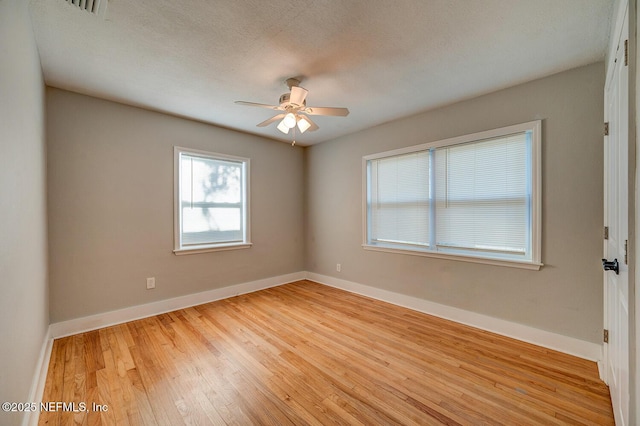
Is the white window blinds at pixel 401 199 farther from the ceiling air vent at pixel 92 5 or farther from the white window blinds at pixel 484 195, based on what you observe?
the ceiling air vent at pixel 92 5

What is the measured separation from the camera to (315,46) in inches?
77.8

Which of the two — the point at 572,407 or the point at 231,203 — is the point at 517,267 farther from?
the point at 231,203

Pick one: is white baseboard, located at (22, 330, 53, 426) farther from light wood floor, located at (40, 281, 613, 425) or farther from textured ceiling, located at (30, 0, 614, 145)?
textured ceiling, located at (30, 0, 614, 145)

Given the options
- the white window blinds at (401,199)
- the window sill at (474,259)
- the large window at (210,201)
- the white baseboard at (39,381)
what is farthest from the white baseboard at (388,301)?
the white window blinds at (401,199)

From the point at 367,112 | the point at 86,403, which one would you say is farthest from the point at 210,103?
the point at 86,403

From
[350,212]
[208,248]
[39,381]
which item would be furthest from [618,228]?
[208,248]

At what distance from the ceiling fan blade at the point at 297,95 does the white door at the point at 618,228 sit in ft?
6.20

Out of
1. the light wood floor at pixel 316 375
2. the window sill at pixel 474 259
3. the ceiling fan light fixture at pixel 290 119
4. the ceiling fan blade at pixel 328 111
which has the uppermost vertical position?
the ceiling fan blade at pixel 328 111

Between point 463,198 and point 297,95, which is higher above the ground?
point 297,95

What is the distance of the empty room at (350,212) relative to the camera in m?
1.59

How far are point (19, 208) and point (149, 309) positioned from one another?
7.00 ft

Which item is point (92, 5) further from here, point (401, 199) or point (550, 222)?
point (550, 222)

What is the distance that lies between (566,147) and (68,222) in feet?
16.0

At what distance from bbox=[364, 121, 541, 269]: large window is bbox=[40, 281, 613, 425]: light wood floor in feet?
3.05
